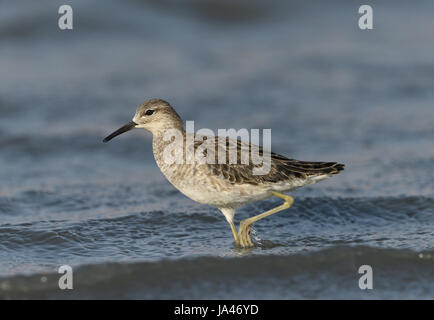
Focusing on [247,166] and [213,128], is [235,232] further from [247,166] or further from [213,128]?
[213,128]

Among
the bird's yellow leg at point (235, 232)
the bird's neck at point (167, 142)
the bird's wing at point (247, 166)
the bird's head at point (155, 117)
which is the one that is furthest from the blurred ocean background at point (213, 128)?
the bird's head at point (155, 117)

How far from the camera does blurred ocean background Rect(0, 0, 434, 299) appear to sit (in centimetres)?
795

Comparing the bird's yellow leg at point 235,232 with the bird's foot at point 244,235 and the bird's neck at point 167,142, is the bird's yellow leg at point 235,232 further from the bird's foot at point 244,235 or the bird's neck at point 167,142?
the bird's neck at point 167,142

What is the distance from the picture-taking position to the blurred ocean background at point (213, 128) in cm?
795

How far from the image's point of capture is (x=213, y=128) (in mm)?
13617

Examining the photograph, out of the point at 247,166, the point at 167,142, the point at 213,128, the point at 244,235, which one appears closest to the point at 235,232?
the point at 244,235

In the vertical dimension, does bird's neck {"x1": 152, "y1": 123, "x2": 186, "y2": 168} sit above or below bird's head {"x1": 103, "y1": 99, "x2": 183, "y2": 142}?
below

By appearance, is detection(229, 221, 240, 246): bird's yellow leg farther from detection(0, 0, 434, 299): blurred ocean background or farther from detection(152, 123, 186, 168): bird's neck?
detection(152, 123, 186, 168): bird's neck

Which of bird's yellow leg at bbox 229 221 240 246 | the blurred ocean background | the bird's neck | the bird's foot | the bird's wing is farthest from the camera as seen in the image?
bird's yellow leg at bbox 229 221 240 246

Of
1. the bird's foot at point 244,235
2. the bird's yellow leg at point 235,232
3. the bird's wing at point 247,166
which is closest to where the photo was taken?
the bird's wing at point 247,166

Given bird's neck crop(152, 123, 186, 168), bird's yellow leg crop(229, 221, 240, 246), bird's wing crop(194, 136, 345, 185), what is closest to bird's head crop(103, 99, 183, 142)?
bird's neck crop(152, 123, 186, 168)

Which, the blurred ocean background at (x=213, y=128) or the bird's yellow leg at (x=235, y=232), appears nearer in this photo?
the blurred ocean background at (x=213, y=128)

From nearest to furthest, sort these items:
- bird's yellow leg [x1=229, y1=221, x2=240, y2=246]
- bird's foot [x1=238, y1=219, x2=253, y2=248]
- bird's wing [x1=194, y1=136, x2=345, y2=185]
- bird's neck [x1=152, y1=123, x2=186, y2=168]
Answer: bird's wing [x1=194, y1=136, x2=345, y2=185] < bird's neck [x1=152, y1=123, x2=186, y2=168] < bird's foot [x1=238, y1=219, x2=253, y2=248] < bird's yellow leg [x1=229, y1=221, x2=240, y2=246]

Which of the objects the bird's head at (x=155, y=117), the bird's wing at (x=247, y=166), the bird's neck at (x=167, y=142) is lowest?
the bird's wing at (x=247, y=166)
